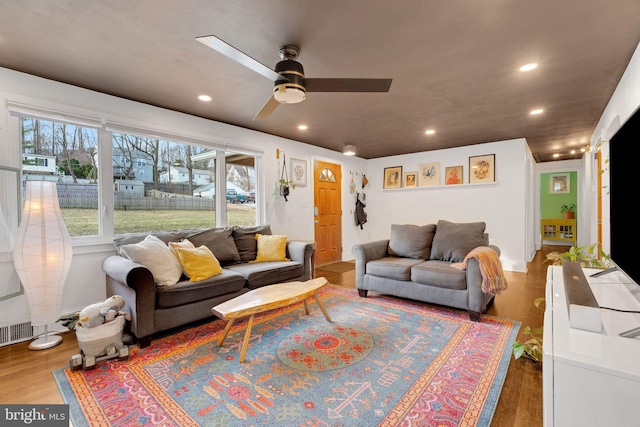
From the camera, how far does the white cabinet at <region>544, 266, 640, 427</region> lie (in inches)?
32.3

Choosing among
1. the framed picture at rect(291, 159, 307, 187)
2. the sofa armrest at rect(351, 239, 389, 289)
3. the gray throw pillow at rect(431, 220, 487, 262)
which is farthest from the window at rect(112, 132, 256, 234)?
the gray throw pillow at rect(431, 220, 487, 262)

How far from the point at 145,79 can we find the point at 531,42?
318 cm

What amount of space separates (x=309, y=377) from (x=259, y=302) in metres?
0.65

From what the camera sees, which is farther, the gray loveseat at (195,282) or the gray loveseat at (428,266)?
the gray loveseat at (428,266)

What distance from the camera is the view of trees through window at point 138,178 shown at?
109 inches

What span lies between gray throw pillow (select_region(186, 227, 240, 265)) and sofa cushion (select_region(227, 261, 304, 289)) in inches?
4.4

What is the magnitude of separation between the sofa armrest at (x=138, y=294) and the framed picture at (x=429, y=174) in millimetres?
5224

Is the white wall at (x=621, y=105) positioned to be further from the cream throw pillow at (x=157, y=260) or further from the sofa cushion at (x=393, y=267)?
the cream throw pillow at (x=157, y=260)

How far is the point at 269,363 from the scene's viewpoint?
204cm

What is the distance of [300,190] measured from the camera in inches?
202

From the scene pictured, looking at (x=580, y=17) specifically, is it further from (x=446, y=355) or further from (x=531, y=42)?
(x=446, y=355)

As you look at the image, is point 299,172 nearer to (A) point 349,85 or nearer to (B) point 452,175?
(B) point 452,175

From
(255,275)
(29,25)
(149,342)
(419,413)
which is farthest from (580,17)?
(149,342)

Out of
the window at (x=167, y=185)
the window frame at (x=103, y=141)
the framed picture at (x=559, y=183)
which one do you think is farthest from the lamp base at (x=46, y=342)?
the framed picture at (x=559, y=183)
